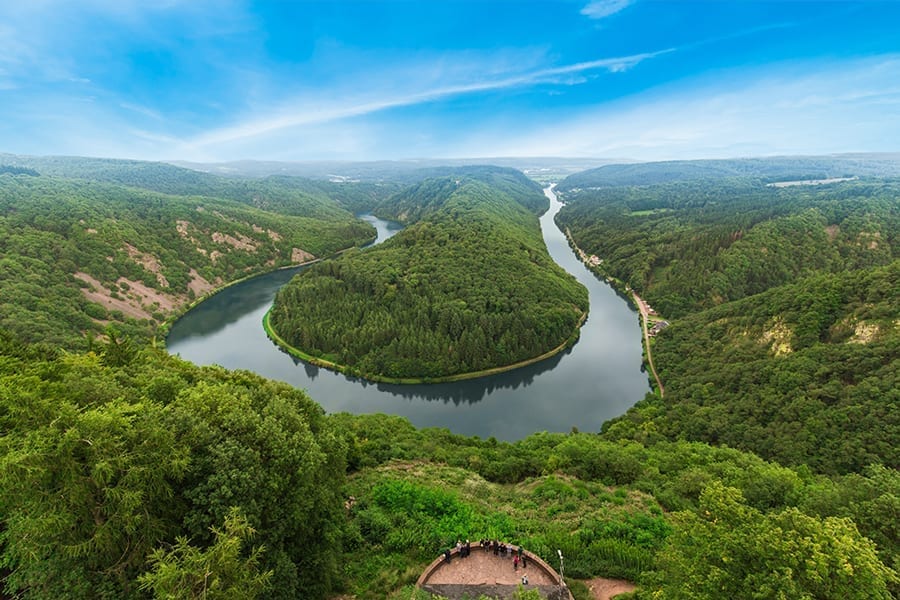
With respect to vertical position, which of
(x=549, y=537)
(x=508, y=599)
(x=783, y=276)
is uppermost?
(x=508, y=599)

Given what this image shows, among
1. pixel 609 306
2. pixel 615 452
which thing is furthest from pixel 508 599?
pixel 609 306

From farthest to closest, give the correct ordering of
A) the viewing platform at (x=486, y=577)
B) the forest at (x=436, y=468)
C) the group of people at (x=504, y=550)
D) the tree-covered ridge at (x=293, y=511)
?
the group of people at (x=504, y=550), the viewing platform at (x=486, y=577), the forest at (x=436, y=468), the tree-covered ridge at (x=293, y=511)

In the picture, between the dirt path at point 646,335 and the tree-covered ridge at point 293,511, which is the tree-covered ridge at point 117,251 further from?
the dirt path at point 646,335

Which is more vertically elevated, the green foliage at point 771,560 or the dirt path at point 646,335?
the green foliage at point 771,560

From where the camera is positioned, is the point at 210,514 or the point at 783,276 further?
the point at 783,276

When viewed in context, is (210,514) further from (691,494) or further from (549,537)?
(691,494)

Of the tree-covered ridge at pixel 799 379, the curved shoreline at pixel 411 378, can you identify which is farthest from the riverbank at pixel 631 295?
the curved shoreline at pixel 411 378

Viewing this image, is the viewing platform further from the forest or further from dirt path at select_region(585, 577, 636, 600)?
dirt path at select_region(585, 577, 636, 600)
